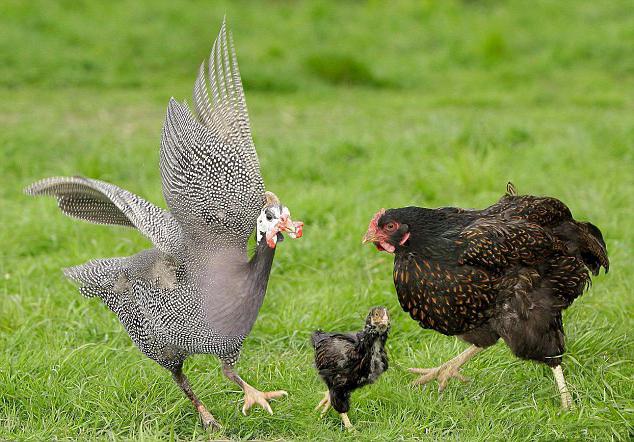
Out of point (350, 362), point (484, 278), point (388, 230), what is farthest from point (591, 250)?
point (350, 362)

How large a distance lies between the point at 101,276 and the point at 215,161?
0.74 m

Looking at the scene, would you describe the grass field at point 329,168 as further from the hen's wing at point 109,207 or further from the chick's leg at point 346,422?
the hen's wing at point 109,207

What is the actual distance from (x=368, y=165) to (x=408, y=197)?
692 mm

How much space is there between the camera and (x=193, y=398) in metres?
3.79

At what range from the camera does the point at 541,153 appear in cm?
736

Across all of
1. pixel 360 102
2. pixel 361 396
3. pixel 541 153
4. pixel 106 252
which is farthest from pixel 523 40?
pixel 361 396

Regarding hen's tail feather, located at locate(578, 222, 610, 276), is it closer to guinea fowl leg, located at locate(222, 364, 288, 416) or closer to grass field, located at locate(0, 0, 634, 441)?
grass field, located at locate(0, 0, 634, 441)

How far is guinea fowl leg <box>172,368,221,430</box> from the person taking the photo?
370 centimetres

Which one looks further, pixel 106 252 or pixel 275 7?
pixel 275 7

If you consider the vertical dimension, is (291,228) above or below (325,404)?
above

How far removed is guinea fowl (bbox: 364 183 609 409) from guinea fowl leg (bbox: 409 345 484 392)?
0.14ft

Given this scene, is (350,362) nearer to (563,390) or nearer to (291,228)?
(291,228)

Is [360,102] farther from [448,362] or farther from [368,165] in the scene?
[448,362]

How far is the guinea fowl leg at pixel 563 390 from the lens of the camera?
3814 millimetres
